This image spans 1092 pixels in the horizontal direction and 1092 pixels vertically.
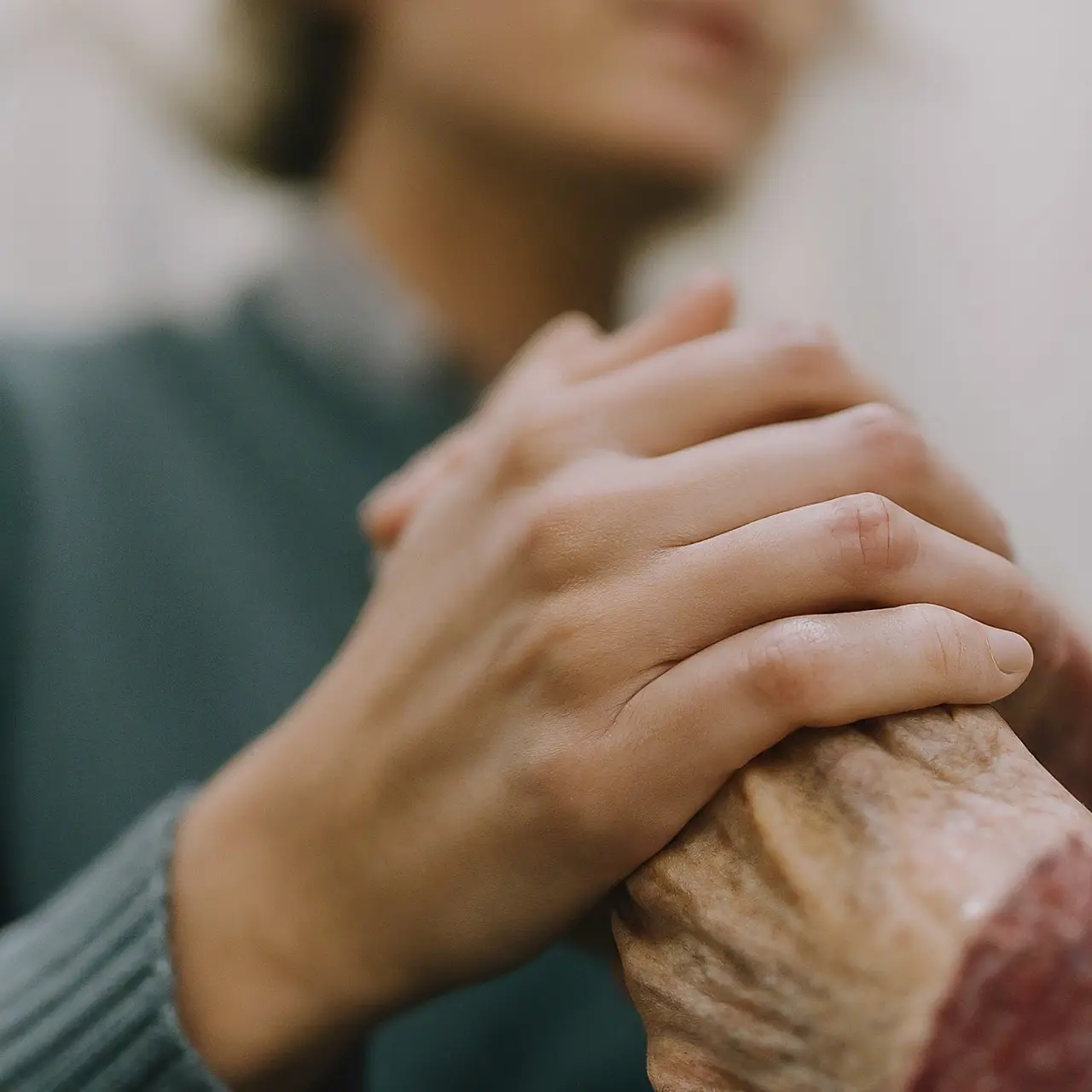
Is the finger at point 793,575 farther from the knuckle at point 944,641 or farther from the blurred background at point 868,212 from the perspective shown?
the blurred background at point 868,212

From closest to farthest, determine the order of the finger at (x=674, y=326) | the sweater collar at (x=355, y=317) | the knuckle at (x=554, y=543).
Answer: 1. the knuckle at (x=554, y=543)
2. the finger at (x=674, y=326)
3. the sweater collar at (x=355, y=317)

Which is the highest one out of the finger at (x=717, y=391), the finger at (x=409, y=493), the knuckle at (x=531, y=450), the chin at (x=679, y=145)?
the chin at (x=679, y=145)

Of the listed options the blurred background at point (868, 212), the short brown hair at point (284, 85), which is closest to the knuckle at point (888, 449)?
the blurred background at point (868, 212)

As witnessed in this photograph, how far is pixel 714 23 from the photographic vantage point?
2.72ft

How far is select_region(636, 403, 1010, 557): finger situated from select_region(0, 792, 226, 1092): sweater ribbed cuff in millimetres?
270

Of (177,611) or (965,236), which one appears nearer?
(177,611)

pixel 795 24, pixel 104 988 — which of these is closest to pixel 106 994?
pixel 104 988

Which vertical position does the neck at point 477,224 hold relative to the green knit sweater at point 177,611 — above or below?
above

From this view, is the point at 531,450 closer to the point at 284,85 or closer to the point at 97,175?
the point at 284,85

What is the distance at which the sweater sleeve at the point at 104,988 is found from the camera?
16.0 inches

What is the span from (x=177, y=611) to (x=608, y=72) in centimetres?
55

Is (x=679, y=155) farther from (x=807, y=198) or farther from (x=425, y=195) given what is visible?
(x=807, y=198)

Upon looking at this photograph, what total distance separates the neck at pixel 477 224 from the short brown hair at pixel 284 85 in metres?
0.13

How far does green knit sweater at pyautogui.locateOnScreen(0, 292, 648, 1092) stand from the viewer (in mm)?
655
